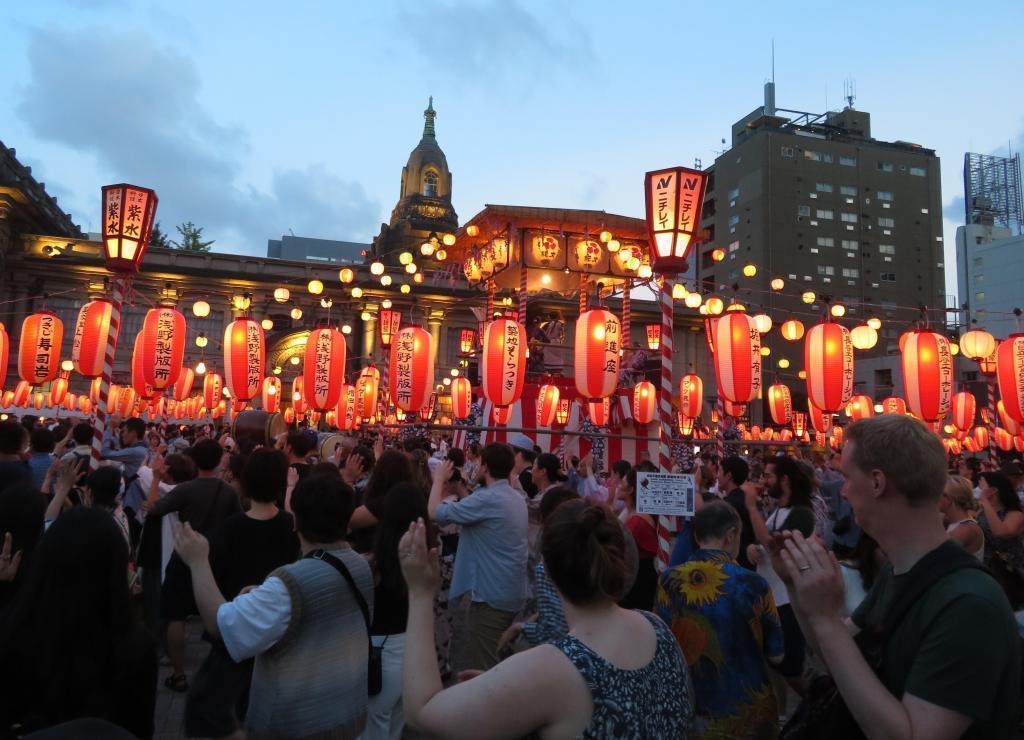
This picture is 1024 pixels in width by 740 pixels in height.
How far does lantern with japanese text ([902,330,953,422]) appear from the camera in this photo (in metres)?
12.2

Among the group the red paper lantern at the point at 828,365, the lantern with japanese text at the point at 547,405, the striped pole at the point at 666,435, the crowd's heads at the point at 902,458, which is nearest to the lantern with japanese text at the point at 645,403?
the lantern with japanese text at the point at 547,405

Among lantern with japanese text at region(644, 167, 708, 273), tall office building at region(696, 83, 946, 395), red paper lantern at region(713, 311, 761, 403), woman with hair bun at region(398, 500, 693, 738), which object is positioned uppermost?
tall office building at region(696, 83, 946, 395)

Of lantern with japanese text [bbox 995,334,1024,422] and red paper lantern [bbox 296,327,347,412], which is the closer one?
lantern with japanese text [bbox 995,334,1024,422]

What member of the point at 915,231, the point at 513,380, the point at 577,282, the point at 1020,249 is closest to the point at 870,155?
the point at 915,231

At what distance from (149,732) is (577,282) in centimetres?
1809

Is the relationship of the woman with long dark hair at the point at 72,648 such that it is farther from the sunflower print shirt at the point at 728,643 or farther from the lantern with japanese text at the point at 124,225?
the lantern with japanese text at the point at 124,225

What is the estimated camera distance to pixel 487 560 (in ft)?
16.9

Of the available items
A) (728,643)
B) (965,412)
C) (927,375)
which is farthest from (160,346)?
(965,412)

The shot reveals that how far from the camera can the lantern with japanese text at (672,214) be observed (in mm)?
8867

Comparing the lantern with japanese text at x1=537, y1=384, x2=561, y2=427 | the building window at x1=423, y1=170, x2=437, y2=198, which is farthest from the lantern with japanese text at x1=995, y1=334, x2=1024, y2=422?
the building window at x1=423, y1=170, x2=437, y2=198

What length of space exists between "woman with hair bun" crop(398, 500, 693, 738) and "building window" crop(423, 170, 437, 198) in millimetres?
59675

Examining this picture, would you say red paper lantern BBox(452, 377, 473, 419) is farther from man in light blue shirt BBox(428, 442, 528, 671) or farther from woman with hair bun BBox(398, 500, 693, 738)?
woman with hair bun BBox(398, 500, 693, 738)

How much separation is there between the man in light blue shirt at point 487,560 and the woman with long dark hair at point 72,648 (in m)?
2.89

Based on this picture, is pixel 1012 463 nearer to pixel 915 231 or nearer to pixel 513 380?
pixel 513 380
